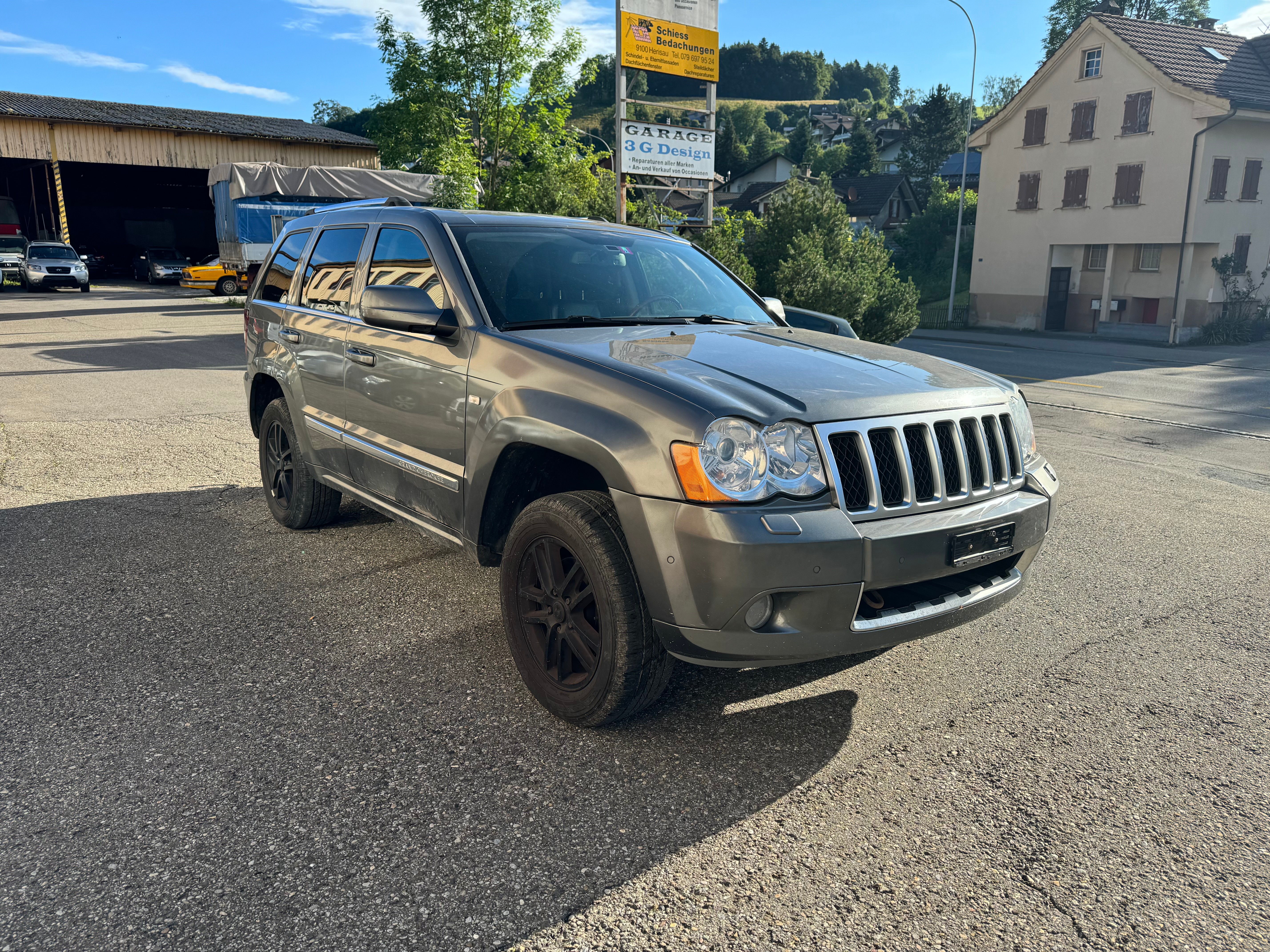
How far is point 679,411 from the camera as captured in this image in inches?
112

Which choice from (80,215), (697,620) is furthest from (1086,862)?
A: (80,215)

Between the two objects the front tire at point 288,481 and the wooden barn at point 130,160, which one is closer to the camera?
the front tire at point 288,481

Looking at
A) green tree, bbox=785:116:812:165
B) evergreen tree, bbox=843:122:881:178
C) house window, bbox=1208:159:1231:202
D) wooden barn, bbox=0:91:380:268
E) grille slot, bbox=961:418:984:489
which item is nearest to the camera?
grille slot, bbox=961:418:984:489

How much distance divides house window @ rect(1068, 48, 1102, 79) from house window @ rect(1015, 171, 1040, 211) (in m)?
3.74

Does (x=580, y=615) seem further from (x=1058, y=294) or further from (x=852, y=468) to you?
(x=1058, y=294)

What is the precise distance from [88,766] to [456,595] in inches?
73.9

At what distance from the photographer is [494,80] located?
28.5 meters

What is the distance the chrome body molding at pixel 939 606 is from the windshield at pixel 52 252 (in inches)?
1474

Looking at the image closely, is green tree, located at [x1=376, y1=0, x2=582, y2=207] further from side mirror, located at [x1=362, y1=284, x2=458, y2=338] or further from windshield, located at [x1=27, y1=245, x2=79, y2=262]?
side mirror, located at [x1=362, y1=284, x2=458, y2=338]

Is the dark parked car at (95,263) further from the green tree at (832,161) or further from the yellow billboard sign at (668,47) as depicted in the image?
the green tree at (832,161)

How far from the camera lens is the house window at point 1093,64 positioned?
3278cm

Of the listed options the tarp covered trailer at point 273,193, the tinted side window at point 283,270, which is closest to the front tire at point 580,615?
the tinted side window at point 283,270

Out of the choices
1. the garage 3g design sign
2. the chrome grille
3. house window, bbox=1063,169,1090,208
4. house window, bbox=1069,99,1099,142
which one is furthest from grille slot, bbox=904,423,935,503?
house window, bbox=1069,99,1099,142

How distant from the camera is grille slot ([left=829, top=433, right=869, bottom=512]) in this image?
9.50ft
